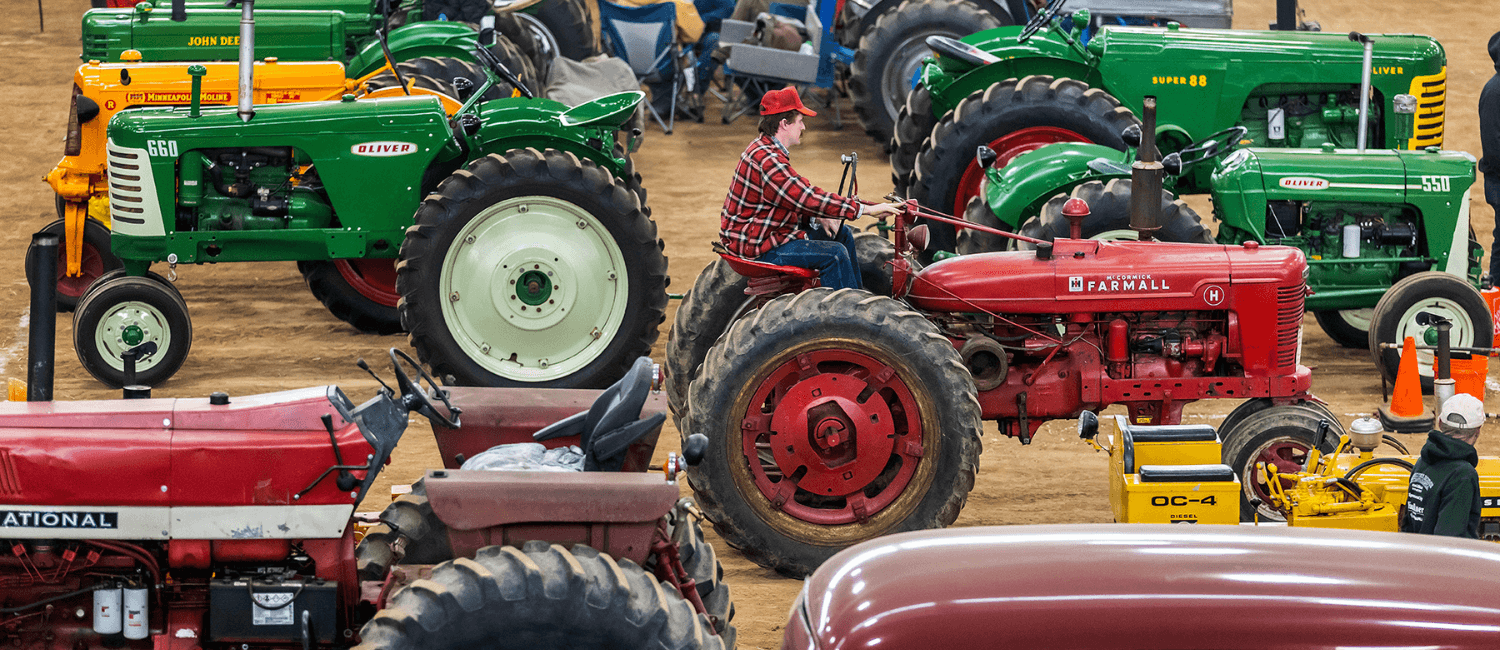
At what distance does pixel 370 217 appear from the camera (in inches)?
338

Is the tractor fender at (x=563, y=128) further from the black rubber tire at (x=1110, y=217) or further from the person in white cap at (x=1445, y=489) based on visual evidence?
the person in white cap at (x=1445, y=489)

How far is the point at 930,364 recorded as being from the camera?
6.18m

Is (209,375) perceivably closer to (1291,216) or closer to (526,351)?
(526,351)

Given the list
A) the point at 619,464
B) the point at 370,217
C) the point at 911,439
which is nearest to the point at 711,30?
the point at 370,217

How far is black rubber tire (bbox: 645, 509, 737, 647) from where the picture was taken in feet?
16.3

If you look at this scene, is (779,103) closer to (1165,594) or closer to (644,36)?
(1165,594)

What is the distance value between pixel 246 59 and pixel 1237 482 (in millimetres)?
5006

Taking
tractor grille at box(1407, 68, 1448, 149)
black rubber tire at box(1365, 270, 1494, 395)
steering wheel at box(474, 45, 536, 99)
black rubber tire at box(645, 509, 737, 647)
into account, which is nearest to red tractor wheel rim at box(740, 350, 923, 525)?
black rubber tire at box(645, 509, 737, 647)

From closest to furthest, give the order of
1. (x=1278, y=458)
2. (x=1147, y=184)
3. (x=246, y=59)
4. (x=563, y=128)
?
(x=1278, y=458) < (x=1147, y=184) < (x=246, y=59) < (x=563, y=128)

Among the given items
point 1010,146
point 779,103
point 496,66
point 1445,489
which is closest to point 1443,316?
point 1010,146

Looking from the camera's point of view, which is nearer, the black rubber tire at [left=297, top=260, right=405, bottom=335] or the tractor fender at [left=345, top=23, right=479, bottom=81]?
the black rubber tire at [left=297, top=260, right=405, bottom=335]

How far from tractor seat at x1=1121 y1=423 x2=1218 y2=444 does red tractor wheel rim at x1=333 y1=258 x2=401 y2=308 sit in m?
4.66

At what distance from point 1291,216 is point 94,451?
20.1ft

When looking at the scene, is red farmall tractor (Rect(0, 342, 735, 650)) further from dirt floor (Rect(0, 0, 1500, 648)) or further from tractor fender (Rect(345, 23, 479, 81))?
tractor fender (Rect(345, 23, 479, 81))
